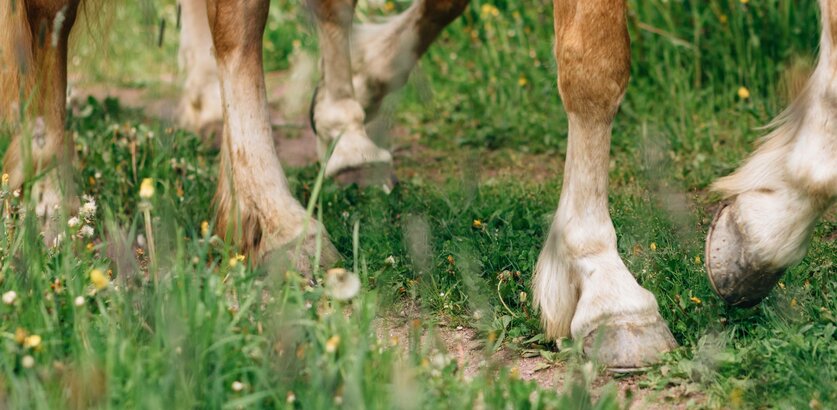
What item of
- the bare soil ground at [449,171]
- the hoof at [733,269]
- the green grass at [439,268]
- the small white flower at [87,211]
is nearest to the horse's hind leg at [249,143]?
the green grass at [439,268]

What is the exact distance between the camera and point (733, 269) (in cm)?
282

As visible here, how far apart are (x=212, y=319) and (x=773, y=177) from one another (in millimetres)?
1381

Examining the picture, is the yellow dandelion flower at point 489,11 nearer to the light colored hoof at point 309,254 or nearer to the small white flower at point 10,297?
the light colored hoof at point 309,254

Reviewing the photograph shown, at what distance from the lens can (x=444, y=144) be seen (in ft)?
17.9

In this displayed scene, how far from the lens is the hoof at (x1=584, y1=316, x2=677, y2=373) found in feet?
8.98

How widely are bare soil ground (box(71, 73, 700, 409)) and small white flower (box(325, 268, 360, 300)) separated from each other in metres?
0.10

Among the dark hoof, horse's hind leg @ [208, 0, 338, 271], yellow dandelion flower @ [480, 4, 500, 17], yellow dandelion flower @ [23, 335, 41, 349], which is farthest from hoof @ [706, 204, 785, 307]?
yellow dandelion flower @ [480, 4, 500, 17]

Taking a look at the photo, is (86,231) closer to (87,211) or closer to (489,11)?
(87,211)

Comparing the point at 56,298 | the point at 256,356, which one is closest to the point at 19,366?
the point at 56,298

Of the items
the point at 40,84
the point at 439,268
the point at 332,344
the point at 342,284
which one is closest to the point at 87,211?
the point at 40,84

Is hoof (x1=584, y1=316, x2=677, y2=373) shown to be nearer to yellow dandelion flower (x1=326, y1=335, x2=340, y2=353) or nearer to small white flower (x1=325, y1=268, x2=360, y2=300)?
small white flower (x1=325, y1=268, x2=360, y2=300)

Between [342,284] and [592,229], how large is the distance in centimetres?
68

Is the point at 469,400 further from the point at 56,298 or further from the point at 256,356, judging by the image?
the point at 56,298

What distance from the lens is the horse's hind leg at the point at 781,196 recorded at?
268cm
